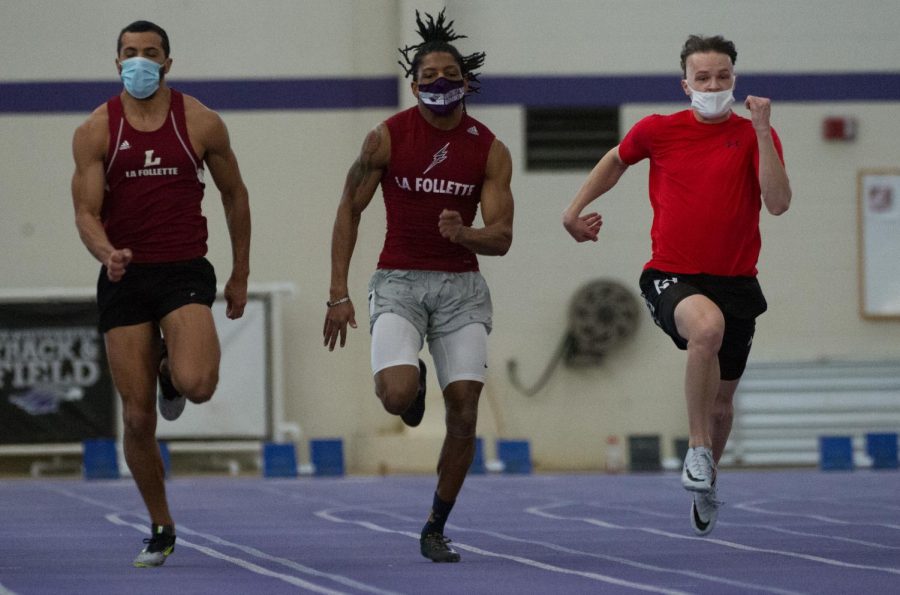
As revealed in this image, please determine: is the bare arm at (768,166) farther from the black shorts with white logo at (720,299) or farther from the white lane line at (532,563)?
the white lane line at (532,563)

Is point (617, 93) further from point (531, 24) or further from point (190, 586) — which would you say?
point (190, 586)

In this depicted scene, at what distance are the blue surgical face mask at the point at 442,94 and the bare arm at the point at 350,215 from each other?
0.27 meters

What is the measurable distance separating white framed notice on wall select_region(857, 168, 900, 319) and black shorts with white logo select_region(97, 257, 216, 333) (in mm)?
11065

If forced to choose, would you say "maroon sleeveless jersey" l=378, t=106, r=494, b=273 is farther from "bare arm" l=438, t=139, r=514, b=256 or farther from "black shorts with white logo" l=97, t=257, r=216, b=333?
"black shorts with white logo" l=97, t=257, r=216, b=333

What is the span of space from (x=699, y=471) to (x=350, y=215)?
2.00 meters

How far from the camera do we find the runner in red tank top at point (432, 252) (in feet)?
25.6

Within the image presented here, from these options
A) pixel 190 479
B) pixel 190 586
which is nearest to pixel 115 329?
pixel 190 586

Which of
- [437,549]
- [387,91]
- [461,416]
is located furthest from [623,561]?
[387,91]

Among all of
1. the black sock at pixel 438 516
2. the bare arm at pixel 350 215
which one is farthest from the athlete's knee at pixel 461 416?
the bare arm at pixel 350 215

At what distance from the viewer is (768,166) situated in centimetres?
775

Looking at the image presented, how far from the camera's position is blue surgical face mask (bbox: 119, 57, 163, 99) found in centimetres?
755

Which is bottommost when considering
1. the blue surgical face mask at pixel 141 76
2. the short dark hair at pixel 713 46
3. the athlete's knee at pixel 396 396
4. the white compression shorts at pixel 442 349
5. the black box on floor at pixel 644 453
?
the black box on floor at pixel 644 453

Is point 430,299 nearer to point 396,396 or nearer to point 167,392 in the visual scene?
point 396,396

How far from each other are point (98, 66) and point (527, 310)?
5039mm
